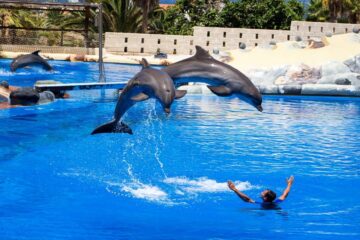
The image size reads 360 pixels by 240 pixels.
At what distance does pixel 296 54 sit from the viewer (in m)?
22.5

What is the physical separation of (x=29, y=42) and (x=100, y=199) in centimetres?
2738

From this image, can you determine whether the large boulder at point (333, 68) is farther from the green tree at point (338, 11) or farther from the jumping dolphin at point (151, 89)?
the green tree at point (338, 11)

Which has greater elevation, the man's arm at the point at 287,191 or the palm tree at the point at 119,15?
the palm tree at the point at 119,15

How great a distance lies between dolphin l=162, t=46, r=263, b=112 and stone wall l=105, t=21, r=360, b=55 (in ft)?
85.9

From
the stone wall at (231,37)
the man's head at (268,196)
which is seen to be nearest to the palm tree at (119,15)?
the stone wall at (231,37)

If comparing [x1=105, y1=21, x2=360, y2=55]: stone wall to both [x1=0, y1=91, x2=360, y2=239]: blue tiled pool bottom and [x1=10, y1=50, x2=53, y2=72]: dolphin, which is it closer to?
[x1=10, y1=50, x2=53, y2=72]: dolphin

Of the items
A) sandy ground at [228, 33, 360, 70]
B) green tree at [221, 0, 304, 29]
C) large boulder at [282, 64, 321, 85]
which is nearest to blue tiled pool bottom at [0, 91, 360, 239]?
large boulder at [282, 64, 321, 85]

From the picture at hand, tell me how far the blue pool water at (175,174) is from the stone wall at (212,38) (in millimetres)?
18431

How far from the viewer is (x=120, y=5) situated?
39750mm

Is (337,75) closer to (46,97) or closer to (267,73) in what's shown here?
(267,73)

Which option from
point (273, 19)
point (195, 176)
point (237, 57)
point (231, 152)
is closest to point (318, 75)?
point (237, 57)

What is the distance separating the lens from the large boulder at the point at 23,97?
53.6 ft

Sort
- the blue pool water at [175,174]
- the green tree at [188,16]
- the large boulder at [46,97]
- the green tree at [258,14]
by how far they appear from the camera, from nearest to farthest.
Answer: the blue pool water at [175,174], the large boulder at [46,97], the green tree at [258,14], the green tree at [188,16]

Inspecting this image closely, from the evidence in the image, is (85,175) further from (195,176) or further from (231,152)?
(231,152)
